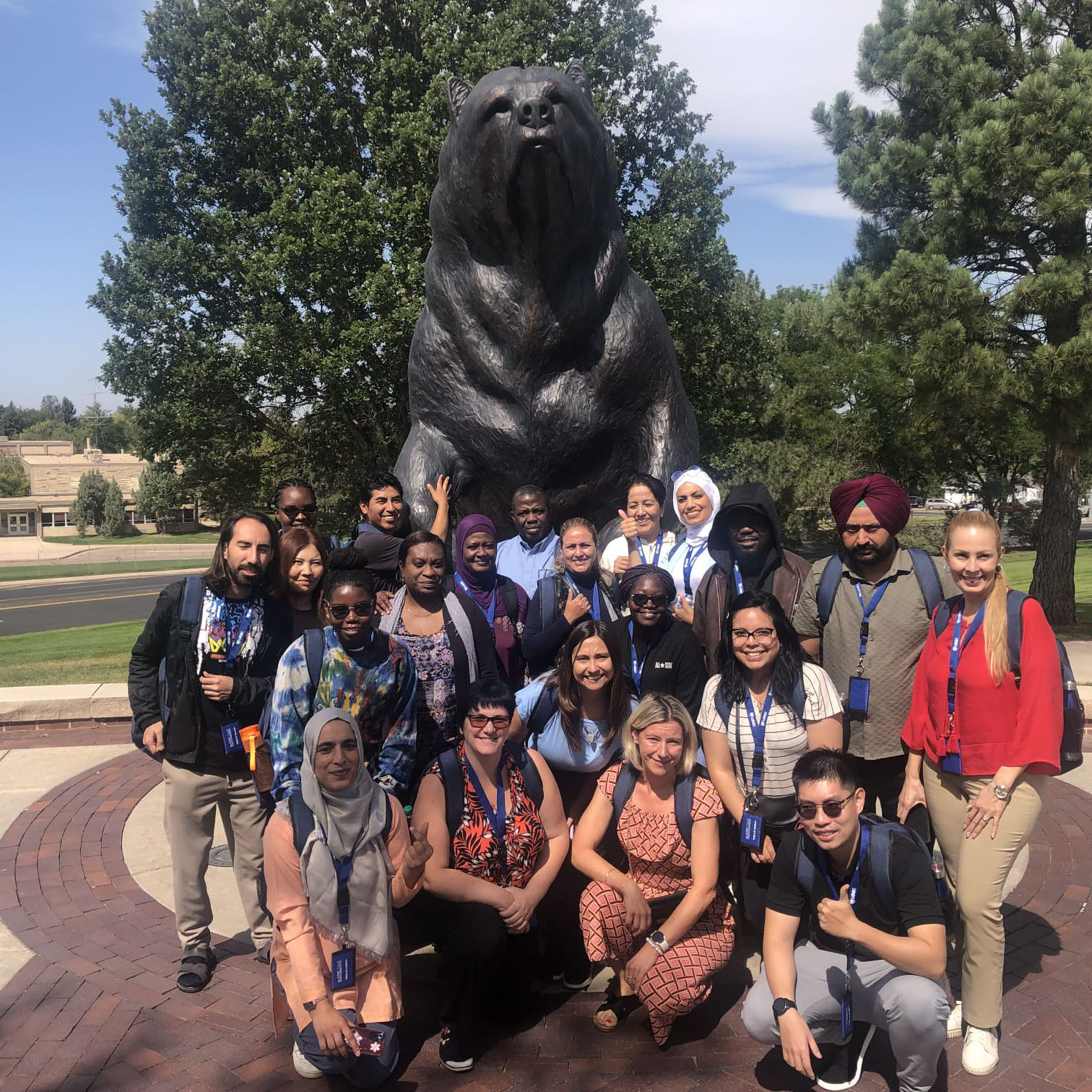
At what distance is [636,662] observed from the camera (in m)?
3.50

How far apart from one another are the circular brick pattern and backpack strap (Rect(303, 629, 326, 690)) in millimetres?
1146

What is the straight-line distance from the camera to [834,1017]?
2742 mm

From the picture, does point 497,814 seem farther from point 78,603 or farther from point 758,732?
point 78,603

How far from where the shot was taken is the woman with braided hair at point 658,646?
3.38 m

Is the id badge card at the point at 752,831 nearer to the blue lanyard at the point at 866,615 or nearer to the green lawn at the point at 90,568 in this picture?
the blue lanyard at the point at 866,615

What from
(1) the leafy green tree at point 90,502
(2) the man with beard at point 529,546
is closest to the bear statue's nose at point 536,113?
(2) the man with beard at point 529,546

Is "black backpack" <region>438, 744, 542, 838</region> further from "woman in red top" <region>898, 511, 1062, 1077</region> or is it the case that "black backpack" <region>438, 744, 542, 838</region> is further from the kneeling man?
"woman in red top" <region>898, 511, 1062, 1077</region>

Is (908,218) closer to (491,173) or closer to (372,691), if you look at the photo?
(491,173)

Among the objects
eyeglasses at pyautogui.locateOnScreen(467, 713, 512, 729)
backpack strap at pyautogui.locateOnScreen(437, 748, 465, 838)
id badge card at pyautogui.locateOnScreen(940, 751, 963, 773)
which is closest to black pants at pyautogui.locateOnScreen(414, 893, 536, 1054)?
backpack strap at pyautogui.locateOnScreen(437, 748, 465, 838)

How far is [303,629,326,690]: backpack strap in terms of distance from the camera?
3070mm

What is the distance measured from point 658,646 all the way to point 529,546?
0.94 metres

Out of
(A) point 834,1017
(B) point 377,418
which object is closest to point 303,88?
(B) point 377,418

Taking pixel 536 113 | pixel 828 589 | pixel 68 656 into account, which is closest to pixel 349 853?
pixel 828 589

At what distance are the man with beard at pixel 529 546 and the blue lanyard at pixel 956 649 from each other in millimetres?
1662
